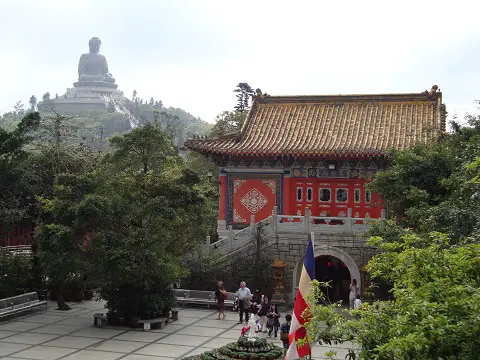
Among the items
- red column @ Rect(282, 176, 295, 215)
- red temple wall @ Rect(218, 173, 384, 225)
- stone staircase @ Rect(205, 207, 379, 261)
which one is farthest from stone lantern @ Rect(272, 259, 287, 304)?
red temple wall @ Rect(218, 173, 384, 225)

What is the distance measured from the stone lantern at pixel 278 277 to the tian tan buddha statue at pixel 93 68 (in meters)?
118

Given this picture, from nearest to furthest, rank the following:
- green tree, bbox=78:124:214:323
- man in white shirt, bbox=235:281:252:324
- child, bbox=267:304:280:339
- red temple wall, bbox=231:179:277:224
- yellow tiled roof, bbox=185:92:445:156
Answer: green tree, bbox=78:124:214:323 → child, bbox=267:304:280:339 → man in white shirt, bbox=235:281:252:324 → yellow tiled roof, bbox=185:92:445:156 → red temple wall, bbox=231:179:277:224

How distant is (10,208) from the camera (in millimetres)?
25594

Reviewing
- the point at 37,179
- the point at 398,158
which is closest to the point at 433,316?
the point at 398,158

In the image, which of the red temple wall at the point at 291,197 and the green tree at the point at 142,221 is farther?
the red temple wall at the point at 291,197

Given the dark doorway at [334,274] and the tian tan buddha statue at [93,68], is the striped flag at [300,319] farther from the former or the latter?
the tian tan buddha statue at [93,68]

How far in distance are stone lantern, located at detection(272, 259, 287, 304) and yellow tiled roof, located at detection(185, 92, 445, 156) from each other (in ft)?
14.8

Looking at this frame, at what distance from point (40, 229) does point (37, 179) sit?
8473 millimetres

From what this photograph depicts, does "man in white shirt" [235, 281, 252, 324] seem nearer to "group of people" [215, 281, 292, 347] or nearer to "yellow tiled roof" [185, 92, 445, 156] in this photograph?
"group of people" [215, 281, 292, 347]

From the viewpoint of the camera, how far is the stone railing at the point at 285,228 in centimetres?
2342

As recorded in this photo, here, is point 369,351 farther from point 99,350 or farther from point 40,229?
point 40,229

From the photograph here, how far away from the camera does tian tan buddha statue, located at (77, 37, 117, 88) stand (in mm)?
134875

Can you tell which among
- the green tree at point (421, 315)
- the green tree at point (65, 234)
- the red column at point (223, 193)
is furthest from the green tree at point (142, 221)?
the green tree at point (421, 315)

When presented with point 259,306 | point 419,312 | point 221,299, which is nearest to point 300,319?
point 419,312
